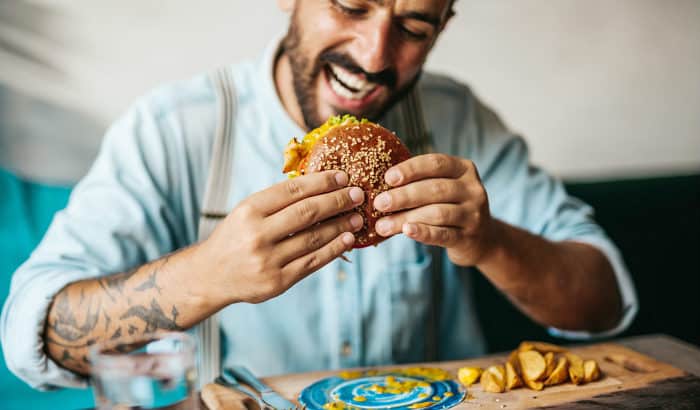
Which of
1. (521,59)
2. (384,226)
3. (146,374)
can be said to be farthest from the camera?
(521,59)

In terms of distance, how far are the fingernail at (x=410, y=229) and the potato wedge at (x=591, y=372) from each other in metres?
0.51

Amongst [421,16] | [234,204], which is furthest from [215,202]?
[421,16]

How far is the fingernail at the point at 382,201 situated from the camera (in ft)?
4.16

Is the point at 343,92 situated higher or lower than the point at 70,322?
higher

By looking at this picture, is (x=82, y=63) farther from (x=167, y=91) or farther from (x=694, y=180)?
(x=694, y=180)

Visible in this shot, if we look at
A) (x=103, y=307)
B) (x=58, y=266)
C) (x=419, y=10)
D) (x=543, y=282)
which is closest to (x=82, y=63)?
(x=58, y=266)

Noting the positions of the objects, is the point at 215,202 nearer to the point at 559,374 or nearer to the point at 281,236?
the point at 281,236

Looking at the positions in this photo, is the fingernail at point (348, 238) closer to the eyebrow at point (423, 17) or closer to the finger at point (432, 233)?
the finger at point (432, 233)

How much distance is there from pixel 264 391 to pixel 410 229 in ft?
1.51

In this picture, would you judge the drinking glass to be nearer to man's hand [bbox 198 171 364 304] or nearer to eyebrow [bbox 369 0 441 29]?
man's hand [bbox 198 171 364 304]

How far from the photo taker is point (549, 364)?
4.50ft

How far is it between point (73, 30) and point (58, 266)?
3.55 ft

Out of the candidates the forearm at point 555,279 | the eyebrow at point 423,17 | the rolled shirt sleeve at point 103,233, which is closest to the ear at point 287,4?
the eyebrow at point 423,17

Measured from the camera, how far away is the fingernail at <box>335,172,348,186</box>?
1257 mm
